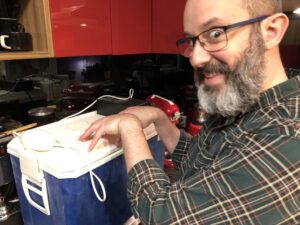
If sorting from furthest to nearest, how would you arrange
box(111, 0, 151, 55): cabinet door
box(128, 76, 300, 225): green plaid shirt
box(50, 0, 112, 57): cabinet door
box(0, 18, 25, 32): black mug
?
box(111, 0, 151, 55): cabinet door → box(50, 0, 112, 57): cabinet door → box(0, 18, 25, 32): black mug → box(128, 76, 300, 225): green plaid shirt

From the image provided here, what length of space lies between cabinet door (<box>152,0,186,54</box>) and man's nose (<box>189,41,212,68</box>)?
672 mm

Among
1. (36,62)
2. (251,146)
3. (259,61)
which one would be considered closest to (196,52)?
(259,61)

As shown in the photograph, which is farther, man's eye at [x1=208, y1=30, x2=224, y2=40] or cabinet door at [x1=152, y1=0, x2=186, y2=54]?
cabinet door at [x1=152, y1=0, x2=186, y2=54]

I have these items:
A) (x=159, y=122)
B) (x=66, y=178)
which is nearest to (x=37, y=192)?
(x=66, y=178)

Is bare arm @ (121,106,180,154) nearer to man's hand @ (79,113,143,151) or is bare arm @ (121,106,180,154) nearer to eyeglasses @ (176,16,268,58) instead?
man's hand @ (79,113,143,151)

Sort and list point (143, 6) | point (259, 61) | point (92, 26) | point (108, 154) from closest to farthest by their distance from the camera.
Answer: point (259, 61) < point (108, 154) < point (92, 26) < point (143, 6)

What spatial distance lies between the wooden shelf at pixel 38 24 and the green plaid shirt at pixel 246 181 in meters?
0.53

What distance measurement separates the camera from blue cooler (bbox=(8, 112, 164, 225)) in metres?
0.64

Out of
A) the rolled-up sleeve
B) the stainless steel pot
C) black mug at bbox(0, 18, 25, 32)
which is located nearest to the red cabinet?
black mug at bbox(0, 18, 25, 32)

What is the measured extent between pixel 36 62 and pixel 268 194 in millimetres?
1160

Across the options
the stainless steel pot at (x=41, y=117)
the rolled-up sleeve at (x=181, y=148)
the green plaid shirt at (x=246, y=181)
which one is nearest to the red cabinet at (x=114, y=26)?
the stainless steel pot at (x=41, y=117)

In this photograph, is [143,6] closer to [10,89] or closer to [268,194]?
[10,89]

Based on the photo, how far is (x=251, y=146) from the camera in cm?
51

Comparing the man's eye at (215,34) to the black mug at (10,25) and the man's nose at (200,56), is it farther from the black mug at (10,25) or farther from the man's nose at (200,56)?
the black mug at (10,25)
